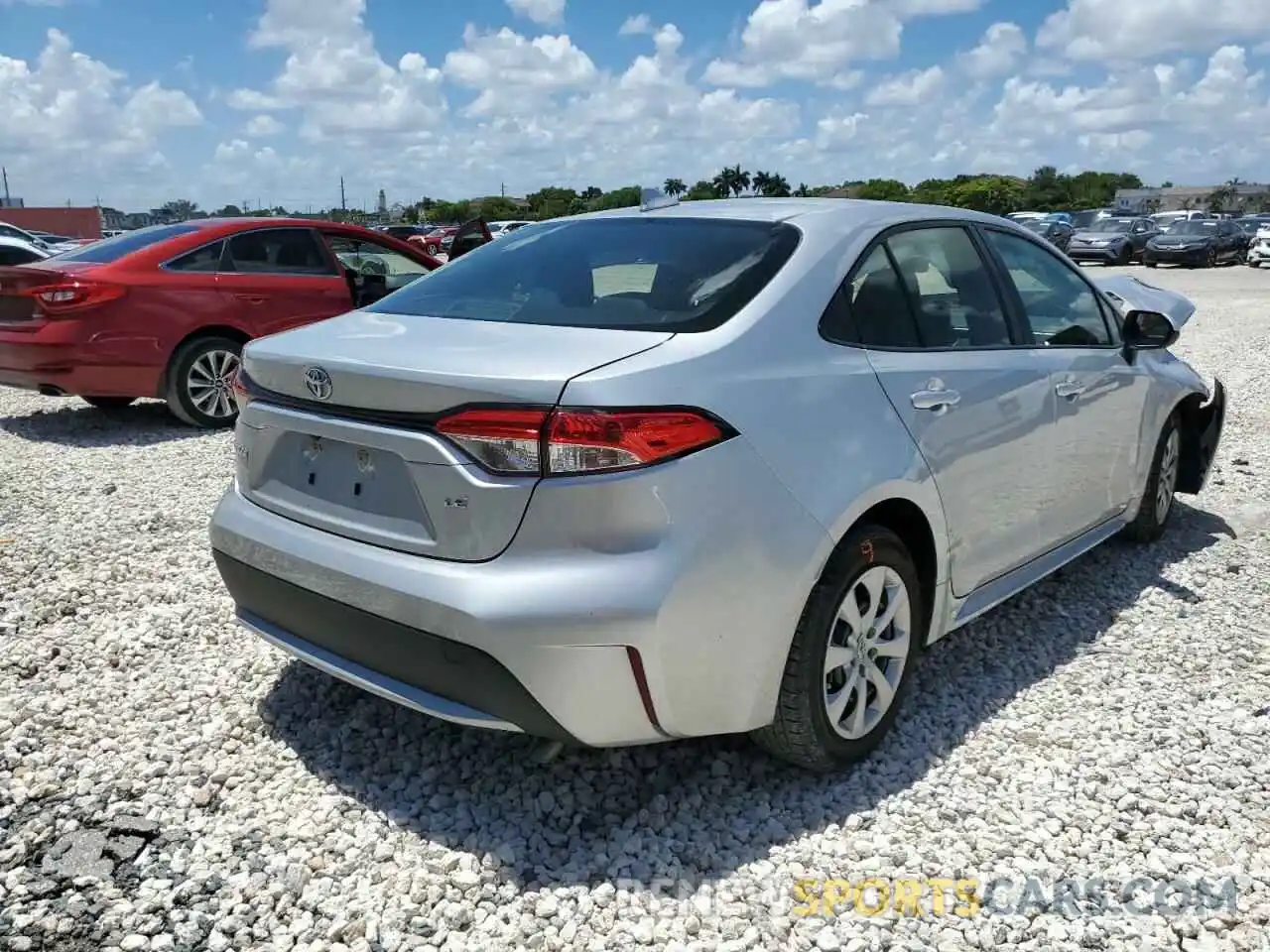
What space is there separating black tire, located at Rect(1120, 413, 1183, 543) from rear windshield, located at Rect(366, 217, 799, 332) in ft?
9.02

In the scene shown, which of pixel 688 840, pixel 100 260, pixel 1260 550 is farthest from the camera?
pixel 100 260

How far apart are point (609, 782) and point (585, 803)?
13 cm

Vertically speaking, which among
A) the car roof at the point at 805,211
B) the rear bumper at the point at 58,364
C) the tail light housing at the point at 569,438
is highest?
the car roof at the point at 805,211

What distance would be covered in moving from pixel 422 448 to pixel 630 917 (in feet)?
3.98

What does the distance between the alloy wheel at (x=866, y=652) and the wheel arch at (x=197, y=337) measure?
6214 millimetres

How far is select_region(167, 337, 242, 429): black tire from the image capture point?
25.2ft

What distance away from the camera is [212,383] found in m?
7.90

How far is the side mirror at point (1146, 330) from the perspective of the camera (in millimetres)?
4422

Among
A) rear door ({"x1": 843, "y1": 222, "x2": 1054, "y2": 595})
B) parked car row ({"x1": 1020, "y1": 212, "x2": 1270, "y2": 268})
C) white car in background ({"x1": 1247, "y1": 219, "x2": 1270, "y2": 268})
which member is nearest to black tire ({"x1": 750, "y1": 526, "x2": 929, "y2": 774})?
rear door ({"x1": 843, "y1": 222, "x2": 1054, "y2": 595})

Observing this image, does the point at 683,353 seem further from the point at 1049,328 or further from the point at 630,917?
the point at 1049,328

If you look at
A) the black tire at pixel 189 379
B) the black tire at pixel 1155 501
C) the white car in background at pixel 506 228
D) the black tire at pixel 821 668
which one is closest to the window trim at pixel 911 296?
the black tire at pixel 821 668

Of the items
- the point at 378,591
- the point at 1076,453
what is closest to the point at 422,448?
the point at 378,591

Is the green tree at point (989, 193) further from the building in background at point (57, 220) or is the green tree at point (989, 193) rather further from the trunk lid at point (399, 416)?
the trunk lid at point (399, 416)

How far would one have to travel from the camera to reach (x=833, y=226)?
321cm
